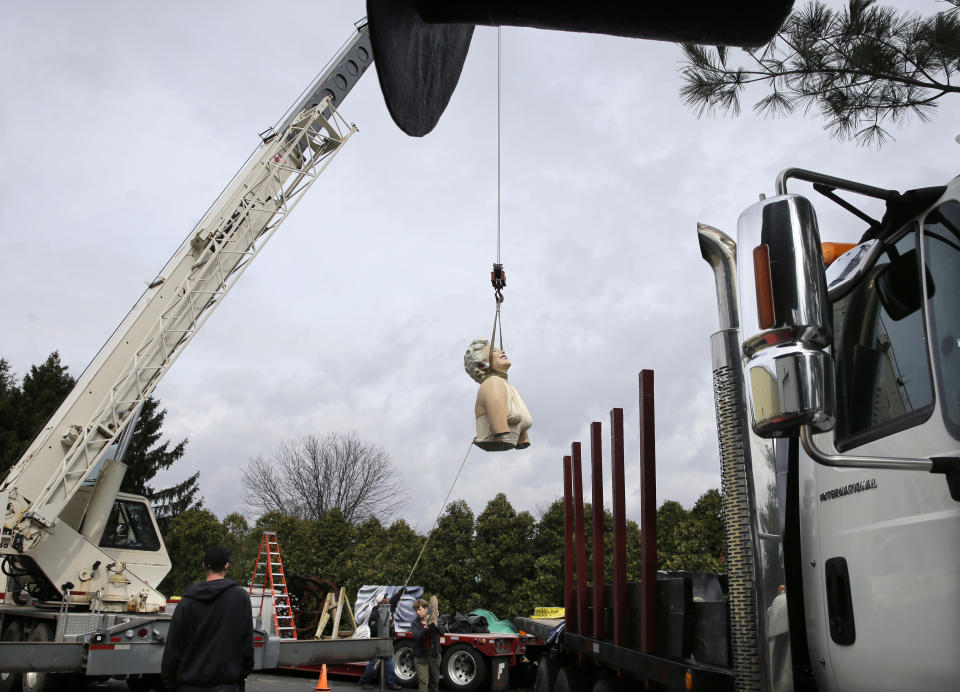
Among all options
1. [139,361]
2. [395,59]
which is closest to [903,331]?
[395,59]

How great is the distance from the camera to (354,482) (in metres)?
36.7

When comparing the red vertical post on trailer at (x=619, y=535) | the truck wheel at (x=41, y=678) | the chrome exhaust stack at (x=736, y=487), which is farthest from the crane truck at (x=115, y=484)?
the chrome exhaust stack at (x=736, y=487)

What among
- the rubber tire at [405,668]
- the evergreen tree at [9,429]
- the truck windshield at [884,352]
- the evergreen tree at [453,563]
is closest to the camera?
the truck windshield at [884,352]

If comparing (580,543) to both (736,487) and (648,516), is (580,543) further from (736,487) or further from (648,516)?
(736,487)

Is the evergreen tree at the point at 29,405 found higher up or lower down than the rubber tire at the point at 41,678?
higher up

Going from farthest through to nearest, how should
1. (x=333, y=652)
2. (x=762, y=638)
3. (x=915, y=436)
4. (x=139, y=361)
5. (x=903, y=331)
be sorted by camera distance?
1. (x=139, y=361)
2. (x=333, y=652)
3. (x=762, y=638)
4. (x=903, y=331)
5. (x=915, y=436)

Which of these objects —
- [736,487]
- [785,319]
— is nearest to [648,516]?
[736,487]

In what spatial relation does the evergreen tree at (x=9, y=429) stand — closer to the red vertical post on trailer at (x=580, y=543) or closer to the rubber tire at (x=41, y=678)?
the rubber tire at (x=41, y=678)

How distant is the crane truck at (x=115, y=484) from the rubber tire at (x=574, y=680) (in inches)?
154

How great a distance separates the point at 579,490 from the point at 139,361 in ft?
28.2

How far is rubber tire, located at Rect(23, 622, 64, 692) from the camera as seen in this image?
9961mm

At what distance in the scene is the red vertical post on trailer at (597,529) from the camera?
486 centimetres

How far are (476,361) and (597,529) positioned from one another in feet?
6.09

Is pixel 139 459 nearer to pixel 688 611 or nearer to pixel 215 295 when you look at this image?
pixel 215 295
